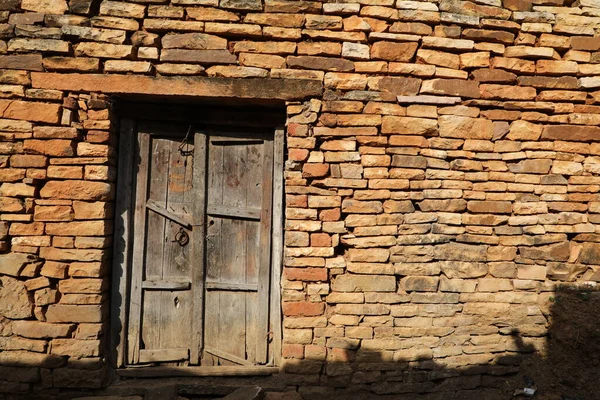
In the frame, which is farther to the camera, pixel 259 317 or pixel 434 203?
pixel 259 317

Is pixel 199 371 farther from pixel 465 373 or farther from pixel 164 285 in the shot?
pixel 465 373

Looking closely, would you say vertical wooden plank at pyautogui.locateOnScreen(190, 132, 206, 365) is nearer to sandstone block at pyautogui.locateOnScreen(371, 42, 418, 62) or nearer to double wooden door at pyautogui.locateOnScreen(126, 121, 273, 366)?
double wooden door at pyautogui.locateOnScreen(126, 121, 273, 366)

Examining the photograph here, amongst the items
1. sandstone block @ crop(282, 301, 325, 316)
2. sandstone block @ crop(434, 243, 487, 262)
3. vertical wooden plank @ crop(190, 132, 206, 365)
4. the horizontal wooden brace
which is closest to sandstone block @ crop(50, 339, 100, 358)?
vertical wooden plank @ crop(190, 132, 206, 365)

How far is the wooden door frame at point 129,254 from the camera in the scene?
2.99 m

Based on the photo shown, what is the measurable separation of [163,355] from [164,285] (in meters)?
0.55

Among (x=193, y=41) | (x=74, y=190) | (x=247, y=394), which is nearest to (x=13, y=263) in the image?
(x=74, y=190)

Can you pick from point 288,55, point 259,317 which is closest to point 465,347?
point 259,317

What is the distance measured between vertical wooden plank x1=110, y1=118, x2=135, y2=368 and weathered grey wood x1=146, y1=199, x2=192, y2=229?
0.16 metres

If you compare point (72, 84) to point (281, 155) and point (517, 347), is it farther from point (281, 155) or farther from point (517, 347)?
point (517, 347)

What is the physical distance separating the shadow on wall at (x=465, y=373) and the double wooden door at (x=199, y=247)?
11.6 inches

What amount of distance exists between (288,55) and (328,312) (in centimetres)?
198

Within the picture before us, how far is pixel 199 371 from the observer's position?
3035 mm

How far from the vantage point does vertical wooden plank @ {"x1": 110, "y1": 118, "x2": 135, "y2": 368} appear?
2.98 metres

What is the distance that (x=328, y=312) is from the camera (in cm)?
288
